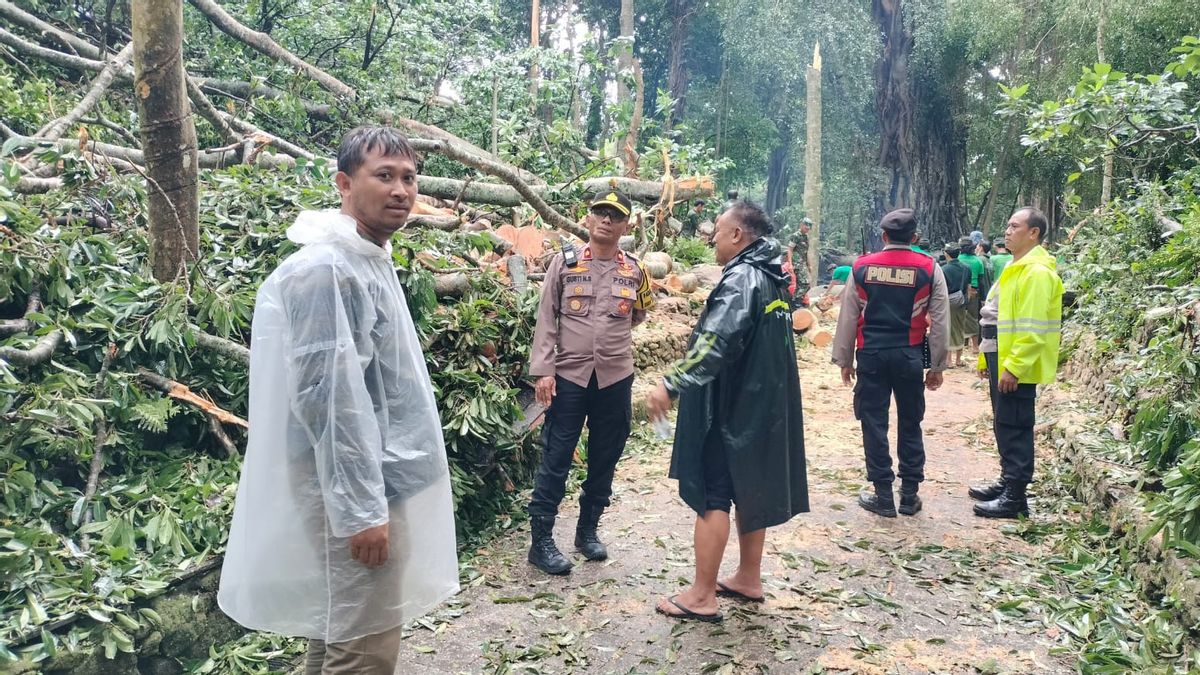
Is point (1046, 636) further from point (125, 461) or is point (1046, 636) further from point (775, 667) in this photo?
point (125, 461)

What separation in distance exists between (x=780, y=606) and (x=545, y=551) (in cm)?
127

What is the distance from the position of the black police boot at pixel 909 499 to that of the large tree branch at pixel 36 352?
4899 millimetres

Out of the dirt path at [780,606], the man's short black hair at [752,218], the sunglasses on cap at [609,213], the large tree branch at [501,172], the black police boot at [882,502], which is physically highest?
the large tree branch at [501,172]

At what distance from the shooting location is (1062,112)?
587cm

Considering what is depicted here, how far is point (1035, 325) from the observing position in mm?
4590

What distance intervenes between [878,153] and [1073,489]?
76.7ft

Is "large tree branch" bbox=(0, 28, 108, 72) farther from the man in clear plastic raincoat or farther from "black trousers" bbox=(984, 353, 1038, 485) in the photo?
"black trousers" bbox=(984, 353, 1038, 485)

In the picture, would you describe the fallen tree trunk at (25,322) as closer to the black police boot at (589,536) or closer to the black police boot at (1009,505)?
the black police boot at (589,536)

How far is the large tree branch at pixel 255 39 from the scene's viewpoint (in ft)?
27.0

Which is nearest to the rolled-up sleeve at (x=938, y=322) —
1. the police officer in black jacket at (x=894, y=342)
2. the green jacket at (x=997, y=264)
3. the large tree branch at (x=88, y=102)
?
the police officer in black jacket at (x=894, y=342)

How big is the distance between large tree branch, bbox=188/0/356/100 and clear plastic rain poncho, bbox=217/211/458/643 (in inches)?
294

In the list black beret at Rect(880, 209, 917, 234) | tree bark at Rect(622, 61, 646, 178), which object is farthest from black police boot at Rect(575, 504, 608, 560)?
tree bark at Rect(622, 61, 646, 178)

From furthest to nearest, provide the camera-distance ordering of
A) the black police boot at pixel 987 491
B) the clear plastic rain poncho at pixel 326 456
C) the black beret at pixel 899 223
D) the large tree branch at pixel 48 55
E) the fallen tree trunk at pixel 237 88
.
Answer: the fallen tree trunk at pixel 237 88 → the large tree branch at pixel 48 55 → the black police boot at pixel 987 491 → the black beret at pixel 899 223 → the clear plastic rain poncho at pixel 326 456

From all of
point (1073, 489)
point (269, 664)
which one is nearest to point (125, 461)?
point (269, 664)
